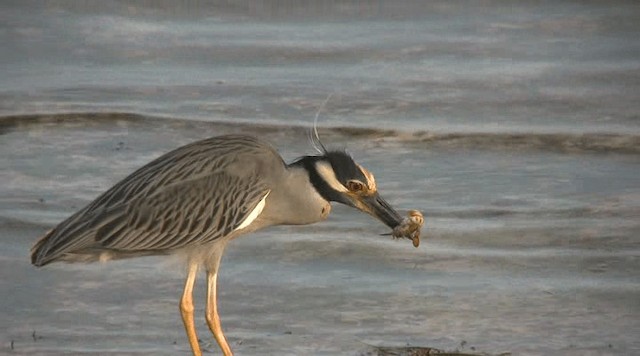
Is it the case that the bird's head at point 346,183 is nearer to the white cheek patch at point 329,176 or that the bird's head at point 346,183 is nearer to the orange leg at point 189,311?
the white cheek patch at point 329,176

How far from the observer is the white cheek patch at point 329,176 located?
8.08 meters

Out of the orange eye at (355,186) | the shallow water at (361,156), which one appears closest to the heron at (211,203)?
the orange eye at (355,186)

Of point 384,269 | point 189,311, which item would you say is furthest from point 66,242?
point 384,269

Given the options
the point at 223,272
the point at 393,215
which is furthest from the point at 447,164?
the point at 393,215

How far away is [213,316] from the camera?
8117 millimetres

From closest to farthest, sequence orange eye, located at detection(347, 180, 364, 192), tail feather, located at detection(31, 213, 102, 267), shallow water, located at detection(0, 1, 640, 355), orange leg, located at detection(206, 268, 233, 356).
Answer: tail feather, located at detection(31, 213, 102, 267), orange leg, located at detection(206, 268, 233, 356), orange eye, located at detection(347, 180, 364, 192), shallow water, located at detection(0, 1, 640, 355)

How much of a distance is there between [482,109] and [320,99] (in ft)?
4.51

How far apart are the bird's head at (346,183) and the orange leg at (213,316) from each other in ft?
2.38

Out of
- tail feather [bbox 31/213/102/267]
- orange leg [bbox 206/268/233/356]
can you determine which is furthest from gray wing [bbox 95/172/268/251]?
orange leg [bbox 206/268/233/356]

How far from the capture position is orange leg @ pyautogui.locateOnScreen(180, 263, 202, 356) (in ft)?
26.1

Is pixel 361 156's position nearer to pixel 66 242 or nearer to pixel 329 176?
pixel 329 176

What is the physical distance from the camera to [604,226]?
10289mm

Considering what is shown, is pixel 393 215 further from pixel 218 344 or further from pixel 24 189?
pixel 24 189

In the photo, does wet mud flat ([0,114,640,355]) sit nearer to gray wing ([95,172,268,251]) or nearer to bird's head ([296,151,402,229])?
gray wing ([95,172,268,251])
